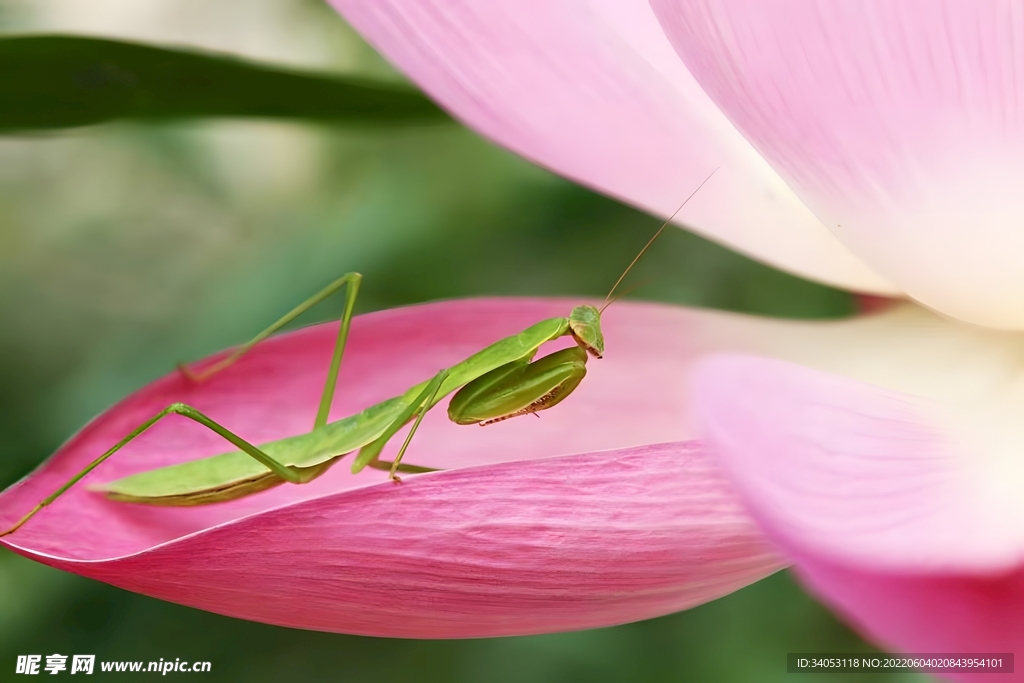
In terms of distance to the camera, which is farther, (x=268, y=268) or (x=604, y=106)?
(x=268, y=268)

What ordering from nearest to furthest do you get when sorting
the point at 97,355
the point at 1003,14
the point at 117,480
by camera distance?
the point at 1003,14, the point at 117,480, the point at 97,355

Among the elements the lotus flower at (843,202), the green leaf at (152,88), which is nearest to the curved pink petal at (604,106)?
the lotus flower at (843,202)

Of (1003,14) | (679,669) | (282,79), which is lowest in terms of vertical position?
(679,669)

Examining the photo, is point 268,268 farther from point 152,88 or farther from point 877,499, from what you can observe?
point 877,499

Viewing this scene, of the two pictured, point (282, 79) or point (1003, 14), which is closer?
point (1003, 14)

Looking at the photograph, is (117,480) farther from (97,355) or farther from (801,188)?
(801,188)

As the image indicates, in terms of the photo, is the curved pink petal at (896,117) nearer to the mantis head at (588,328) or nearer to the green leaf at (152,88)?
the mantis head at (588,328)

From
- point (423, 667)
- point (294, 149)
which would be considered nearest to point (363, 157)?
point (294, 149)

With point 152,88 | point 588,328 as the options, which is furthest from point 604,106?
point 152,88
